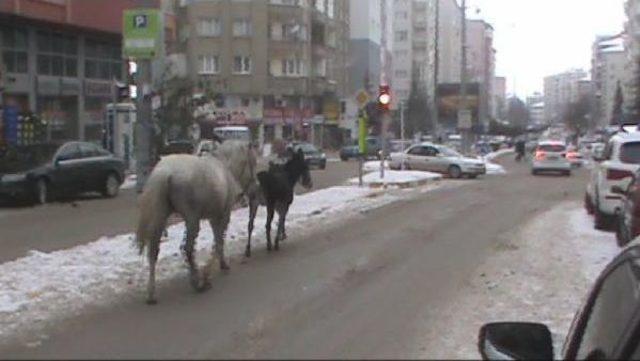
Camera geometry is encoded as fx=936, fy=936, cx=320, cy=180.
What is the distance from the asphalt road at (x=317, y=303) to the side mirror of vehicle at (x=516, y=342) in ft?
1.08

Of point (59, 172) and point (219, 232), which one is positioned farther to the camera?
point (59, 172)

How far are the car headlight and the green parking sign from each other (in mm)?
7038

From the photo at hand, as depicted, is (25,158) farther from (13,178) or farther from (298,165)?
(298,165)

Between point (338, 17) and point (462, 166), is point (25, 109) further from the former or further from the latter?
point (338, 17)

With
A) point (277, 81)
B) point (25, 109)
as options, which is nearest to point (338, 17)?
point (277, 81)

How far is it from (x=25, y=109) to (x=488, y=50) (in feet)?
359

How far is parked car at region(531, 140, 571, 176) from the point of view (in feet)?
149

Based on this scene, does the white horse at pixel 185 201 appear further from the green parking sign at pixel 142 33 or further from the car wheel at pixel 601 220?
the car wheel at pixel 601 220

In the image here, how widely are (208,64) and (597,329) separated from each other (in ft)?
240

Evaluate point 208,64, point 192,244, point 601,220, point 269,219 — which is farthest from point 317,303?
point 208,64

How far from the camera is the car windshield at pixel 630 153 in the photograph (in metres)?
16.4

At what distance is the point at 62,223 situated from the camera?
1933cm

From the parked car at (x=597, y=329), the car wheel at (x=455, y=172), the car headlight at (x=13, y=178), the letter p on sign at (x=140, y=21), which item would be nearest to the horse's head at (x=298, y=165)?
the letter p on sign at (x=140, y=21)

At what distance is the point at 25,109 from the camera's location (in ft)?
117
